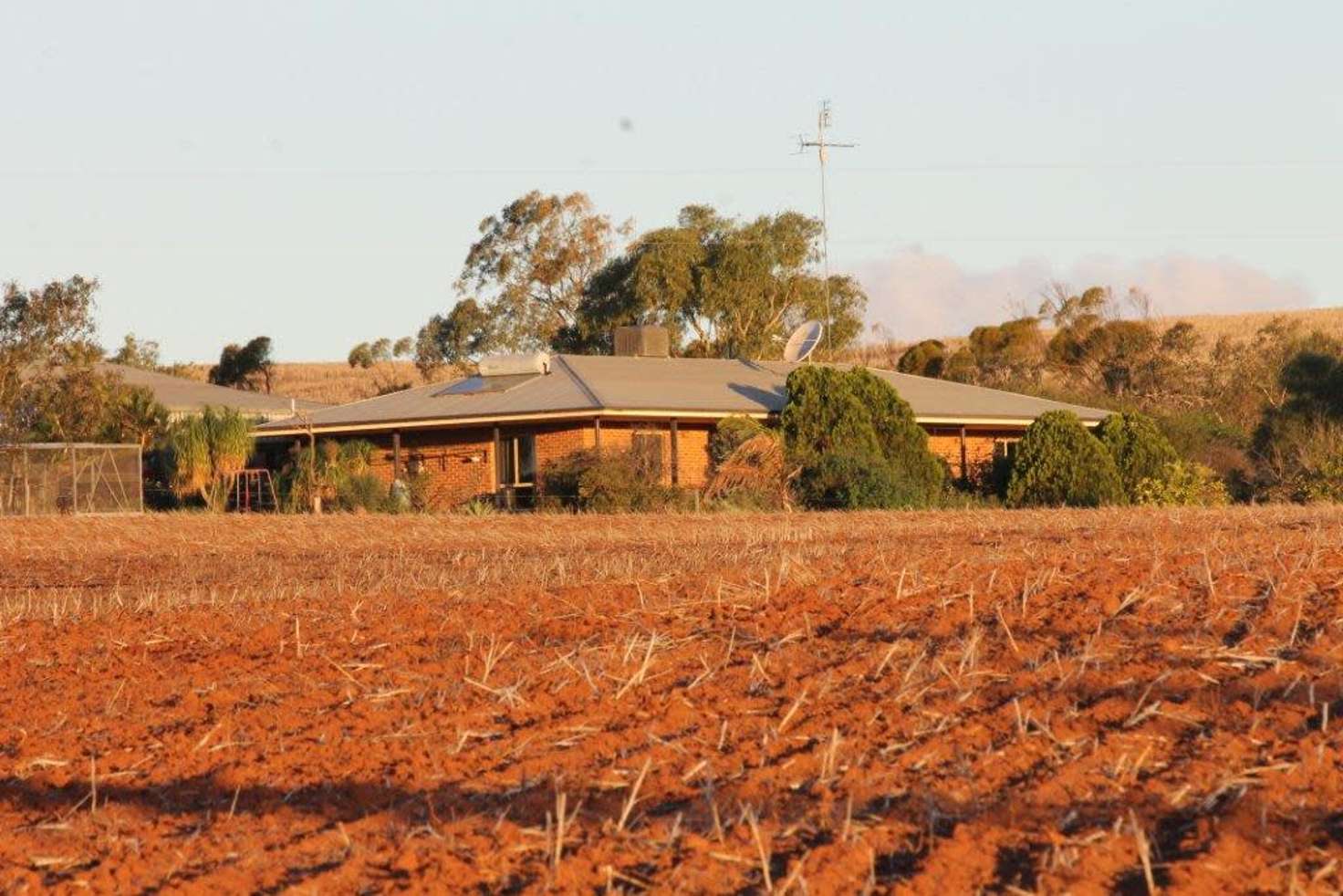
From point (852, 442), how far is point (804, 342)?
10.8 meters

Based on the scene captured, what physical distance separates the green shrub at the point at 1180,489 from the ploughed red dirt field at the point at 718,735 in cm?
2385

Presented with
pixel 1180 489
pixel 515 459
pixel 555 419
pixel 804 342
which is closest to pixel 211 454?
pixel 515 459

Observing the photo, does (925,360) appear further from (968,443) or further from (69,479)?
(69,479)

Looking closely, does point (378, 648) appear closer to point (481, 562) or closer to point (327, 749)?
point (327, 749)

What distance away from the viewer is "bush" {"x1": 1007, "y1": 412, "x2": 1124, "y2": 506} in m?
36.5

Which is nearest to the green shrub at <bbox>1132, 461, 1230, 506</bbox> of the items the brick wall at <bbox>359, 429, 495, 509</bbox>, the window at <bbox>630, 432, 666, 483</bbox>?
the window at <bbox>630, 432, 666, 483</bbox>

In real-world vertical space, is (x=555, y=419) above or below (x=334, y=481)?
above

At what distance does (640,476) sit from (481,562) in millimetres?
18612

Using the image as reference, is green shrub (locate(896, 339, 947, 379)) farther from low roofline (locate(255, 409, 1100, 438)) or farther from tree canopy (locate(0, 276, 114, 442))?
tree canopy (locate(0, 276, 114, 442))

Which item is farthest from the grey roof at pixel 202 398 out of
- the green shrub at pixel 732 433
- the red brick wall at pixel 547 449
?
the green shrub at pixel 732 433

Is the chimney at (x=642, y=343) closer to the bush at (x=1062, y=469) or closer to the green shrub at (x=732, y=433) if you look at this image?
the green shrub at (x=732, y=433)

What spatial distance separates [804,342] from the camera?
47.3 m

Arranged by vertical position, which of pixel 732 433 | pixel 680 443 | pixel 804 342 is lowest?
pixel 680 443

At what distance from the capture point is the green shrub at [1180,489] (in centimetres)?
3591
